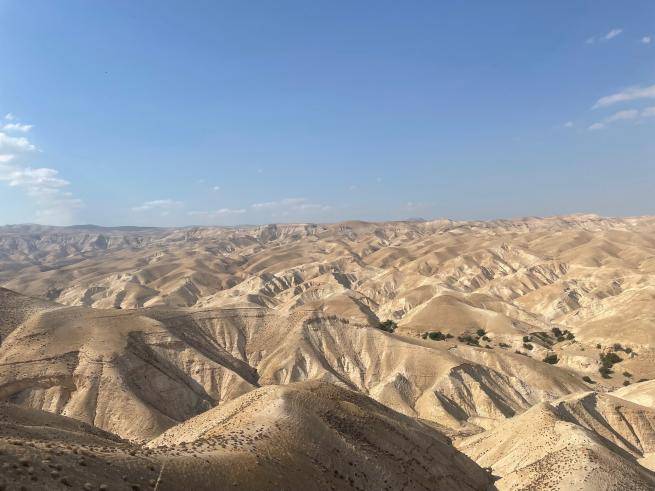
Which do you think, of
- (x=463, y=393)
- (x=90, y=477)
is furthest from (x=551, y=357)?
(x=90, y=477)

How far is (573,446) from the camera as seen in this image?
37500 millimetres

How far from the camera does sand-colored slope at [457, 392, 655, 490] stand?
33.8 meters

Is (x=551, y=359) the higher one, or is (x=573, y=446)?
(x=573, y=446)

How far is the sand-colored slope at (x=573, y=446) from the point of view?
3384 centimetres

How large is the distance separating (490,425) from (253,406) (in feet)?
139

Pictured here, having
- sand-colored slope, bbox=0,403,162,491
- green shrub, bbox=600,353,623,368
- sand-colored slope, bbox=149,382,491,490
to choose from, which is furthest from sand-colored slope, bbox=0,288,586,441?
sand-colored slope, bbox=0,403,162,491

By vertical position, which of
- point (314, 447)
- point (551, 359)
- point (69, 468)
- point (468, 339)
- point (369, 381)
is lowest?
point (551, 359)

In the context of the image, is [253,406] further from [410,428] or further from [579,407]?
[579,407]

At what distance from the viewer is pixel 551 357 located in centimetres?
8912

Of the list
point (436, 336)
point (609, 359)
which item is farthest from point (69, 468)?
point (609, 359)

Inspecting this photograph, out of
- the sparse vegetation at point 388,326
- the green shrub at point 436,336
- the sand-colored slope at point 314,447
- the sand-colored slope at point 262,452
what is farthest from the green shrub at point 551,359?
the sand-colored slope at point 262,452

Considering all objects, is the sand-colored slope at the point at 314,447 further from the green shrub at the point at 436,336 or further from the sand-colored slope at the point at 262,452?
the green shrub at the point at 436,336

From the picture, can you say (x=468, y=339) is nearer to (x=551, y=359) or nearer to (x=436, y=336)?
(x=436, y=336)

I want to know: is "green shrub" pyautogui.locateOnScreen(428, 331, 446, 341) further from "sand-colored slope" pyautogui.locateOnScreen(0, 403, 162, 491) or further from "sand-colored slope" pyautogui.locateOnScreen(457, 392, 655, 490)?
"sand-colored slope" pyautogui.locateOnScreen(0, 403, 162, 491)
